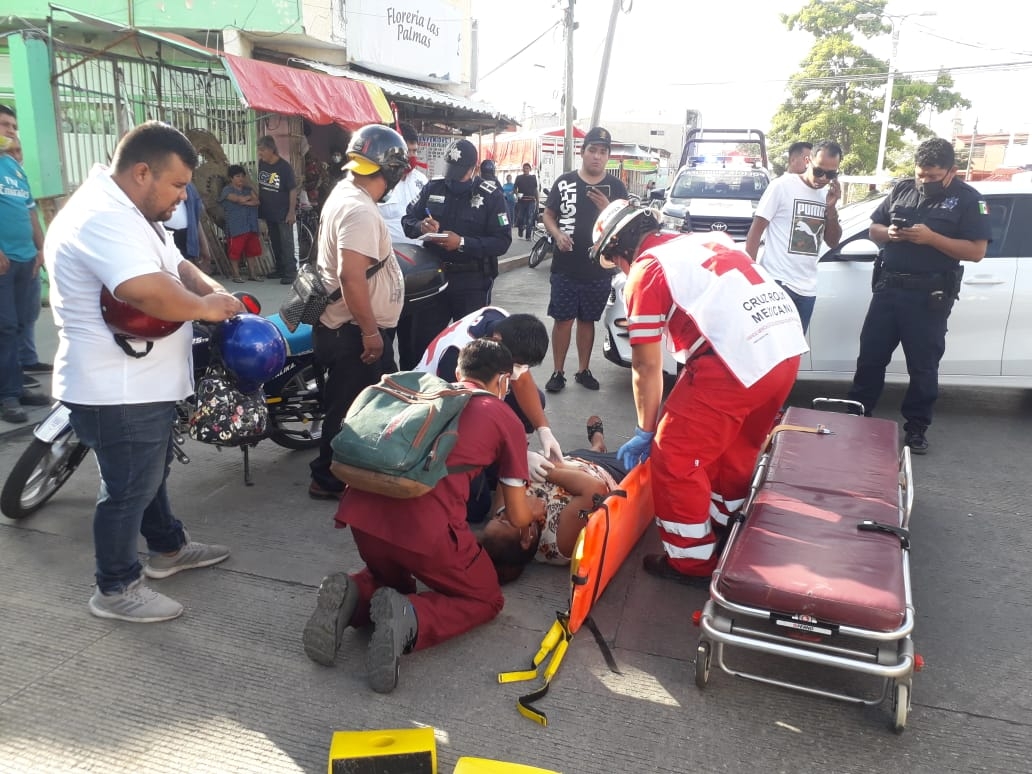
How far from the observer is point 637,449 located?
348cm

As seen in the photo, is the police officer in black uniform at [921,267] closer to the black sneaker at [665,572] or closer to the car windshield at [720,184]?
the black sneaker at [665,572]

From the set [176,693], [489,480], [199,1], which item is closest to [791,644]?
[489,480]

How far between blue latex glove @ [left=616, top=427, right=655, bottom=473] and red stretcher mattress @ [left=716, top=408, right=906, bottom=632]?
0.52 meters

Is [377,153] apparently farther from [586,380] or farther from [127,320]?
[586,380]

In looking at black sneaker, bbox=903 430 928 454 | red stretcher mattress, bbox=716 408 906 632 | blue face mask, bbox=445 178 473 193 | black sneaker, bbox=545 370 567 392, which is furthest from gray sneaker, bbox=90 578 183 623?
black sneaker, bbox=903 430 928 454

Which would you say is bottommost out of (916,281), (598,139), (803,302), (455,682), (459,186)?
(455,682)

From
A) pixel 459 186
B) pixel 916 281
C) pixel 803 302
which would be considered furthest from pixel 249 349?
pixel 916 281

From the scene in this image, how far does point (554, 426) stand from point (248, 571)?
2471 mm

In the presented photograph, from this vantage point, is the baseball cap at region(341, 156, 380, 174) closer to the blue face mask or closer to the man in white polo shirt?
the man in white polo shirt

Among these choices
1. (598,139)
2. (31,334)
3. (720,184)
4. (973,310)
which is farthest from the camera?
(720,184)

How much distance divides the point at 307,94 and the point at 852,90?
94.8 ft

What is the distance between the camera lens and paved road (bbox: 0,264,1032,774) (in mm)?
2361

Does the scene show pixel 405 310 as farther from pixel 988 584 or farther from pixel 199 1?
pixel 199 1

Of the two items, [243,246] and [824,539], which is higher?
[243,246]
